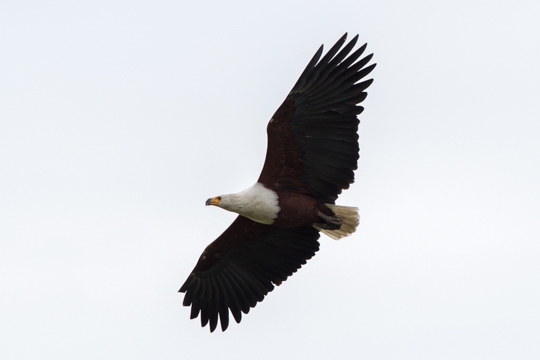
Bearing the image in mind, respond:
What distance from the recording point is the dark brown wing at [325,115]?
12125mm

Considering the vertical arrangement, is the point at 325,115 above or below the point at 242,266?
above

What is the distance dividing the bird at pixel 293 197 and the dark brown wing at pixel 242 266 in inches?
0.6

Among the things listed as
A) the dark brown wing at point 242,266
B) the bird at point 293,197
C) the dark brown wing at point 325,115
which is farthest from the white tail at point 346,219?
the dark brown wing at point 325,115

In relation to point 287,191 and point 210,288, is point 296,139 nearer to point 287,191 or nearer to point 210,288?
point 287,191

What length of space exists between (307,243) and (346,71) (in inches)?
111

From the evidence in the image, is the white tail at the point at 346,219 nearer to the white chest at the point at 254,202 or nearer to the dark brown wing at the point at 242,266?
the dark brown wing at the point at 242,266

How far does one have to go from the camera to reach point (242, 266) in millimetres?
13859

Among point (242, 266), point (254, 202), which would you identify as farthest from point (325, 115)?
point (242, 266)

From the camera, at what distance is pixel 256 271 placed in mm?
13797

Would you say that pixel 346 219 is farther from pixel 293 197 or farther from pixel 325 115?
pixel 325 115

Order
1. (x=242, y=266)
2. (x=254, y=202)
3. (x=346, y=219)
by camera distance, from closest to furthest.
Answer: (x=254, y=202) → (x=346, y=219) → (x=242, y=266)

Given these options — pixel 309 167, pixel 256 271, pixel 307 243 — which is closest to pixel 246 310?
pixel 256 271

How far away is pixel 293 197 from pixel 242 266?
5.93 ft

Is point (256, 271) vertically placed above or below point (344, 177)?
below
